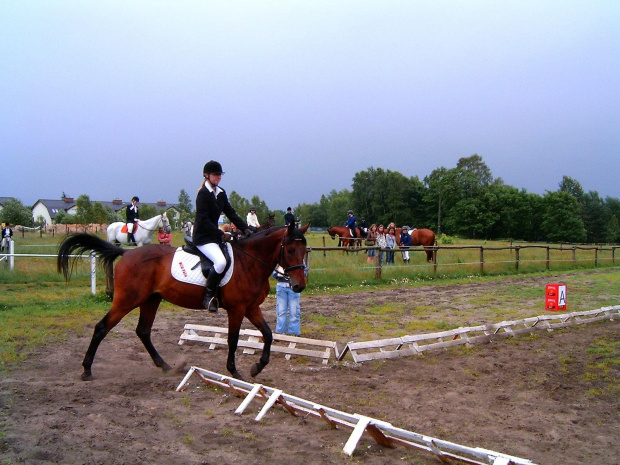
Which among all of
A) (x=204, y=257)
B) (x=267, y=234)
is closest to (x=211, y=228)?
(x=204, y=257)

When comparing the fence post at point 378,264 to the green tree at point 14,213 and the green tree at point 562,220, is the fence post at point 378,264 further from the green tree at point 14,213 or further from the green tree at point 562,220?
the green tree at point 562,220

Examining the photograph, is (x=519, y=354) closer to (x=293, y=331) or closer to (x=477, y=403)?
(x=477, y=403)

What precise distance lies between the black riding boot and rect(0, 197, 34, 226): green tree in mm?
54529

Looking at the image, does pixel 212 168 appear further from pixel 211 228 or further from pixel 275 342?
pixel 275 342

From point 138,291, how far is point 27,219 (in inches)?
2354

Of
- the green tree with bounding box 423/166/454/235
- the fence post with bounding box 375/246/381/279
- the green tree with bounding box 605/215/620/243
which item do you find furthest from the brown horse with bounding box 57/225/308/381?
the green tree with bounding box 605/215/620/243

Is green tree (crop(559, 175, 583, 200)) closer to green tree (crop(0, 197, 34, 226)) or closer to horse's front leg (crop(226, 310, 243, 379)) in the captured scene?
green tree (crop(0, 197, 34, 226))

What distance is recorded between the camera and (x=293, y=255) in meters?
6.55

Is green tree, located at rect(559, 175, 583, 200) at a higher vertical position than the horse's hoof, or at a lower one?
higher

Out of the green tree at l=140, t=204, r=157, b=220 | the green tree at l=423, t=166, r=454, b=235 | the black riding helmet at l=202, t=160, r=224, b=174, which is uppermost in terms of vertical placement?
the green tree at l=423, t=166, r=454, b=235

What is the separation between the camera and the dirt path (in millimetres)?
4211

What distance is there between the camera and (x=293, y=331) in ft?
29.0

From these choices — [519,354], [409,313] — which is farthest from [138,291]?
[409,313]

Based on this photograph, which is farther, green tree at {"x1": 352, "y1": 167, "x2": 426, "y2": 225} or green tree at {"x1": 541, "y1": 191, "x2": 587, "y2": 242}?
green tree at {"x1": 352, "y1": 167, "x2": 426, "y2": 225}
